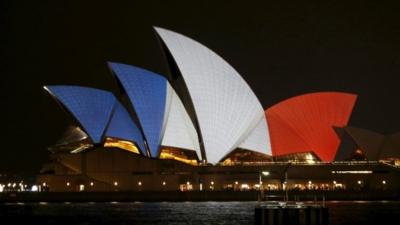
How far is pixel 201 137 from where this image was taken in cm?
6769

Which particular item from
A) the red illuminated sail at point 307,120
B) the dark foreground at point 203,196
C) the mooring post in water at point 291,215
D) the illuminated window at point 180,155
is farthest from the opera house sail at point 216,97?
the mooring post in water at point 291,215

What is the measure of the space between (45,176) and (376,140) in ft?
116

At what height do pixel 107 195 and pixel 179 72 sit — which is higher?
pixel 179 72

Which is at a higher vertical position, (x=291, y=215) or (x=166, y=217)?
(x=291, y=215)

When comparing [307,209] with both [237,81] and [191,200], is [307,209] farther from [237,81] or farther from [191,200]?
[191,200]

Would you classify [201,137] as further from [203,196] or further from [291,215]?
[291,215]

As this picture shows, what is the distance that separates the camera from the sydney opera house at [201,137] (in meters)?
64.3

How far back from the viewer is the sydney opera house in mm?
64312

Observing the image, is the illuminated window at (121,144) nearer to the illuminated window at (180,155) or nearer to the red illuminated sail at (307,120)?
the illuminated window at (180,155)

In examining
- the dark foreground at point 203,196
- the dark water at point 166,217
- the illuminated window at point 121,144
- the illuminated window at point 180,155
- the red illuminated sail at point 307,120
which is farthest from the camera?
the red illuminated sail at point 307,120

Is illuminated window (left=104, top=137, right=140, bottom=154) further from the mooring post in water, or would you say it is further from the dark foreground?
the mooring post in water

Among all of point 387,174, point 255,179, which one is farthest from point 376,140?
point 255,179

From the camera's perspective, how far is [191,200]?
71625mm

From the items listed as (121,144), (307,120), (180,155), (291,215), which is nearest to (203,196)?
(180,155)
